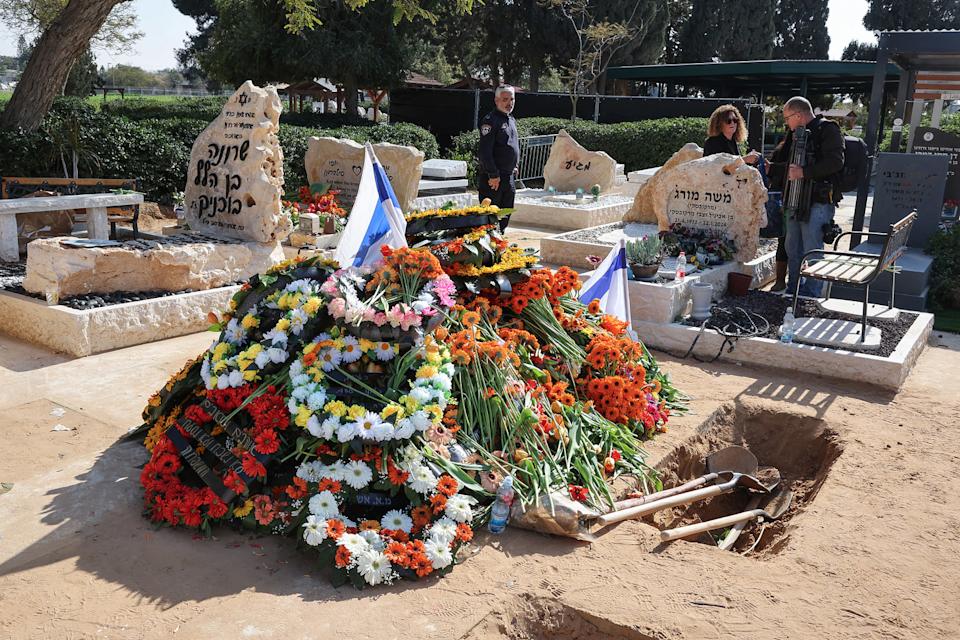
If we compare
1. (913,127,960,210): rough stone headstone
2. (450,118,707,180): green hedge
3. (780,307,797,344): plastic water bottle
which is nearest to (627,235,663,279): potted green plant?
(780,307,797,344): plastic water bottle

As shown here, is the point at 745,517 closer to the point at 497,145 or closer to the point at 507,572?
the point at 507,572

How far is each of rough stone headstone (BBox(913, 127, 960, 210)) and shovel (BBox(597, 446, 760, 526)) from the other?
10.0 metres

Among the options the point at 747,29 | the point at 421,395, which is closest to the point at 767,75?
the point at 747,29

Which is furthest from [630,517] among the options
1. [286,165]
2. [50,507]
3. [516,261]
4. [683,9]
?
[683,9]

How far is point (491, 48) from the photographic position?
32406 millimetres

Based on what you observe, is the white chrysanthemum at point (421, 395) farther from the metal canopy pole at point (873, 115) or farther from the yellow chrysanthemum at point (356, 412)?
the metal canopy pole at point (873, 115)

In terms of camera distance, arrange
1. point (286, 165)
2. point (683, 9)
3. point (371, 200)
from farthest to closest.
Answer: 1. point (683, 9)
2. point (286, 165)
3. point (371, 200)

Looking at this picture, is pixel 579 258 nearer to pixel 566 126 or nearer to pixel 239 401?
pixel 239 401

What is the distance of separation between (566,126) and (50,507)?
709 inches

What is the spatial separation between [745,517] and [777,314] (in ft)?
12.1

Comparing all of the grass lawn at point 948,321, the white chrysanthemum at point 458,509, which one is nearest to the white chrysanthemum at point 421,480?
the white chrysanthemum at point 458,509

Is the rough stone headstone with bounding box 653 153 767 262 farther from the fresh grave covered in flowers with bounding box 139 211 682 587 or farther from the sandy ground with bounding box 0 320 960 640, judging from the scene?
the fresh grave covered in flowers with bounding box 139 211 682 587

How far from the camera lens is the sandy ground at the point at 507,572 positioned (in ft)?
10.1

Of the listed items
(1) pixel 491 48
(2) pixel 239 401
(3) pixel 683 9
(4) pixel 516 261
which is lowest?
(2) pixel 239 401
